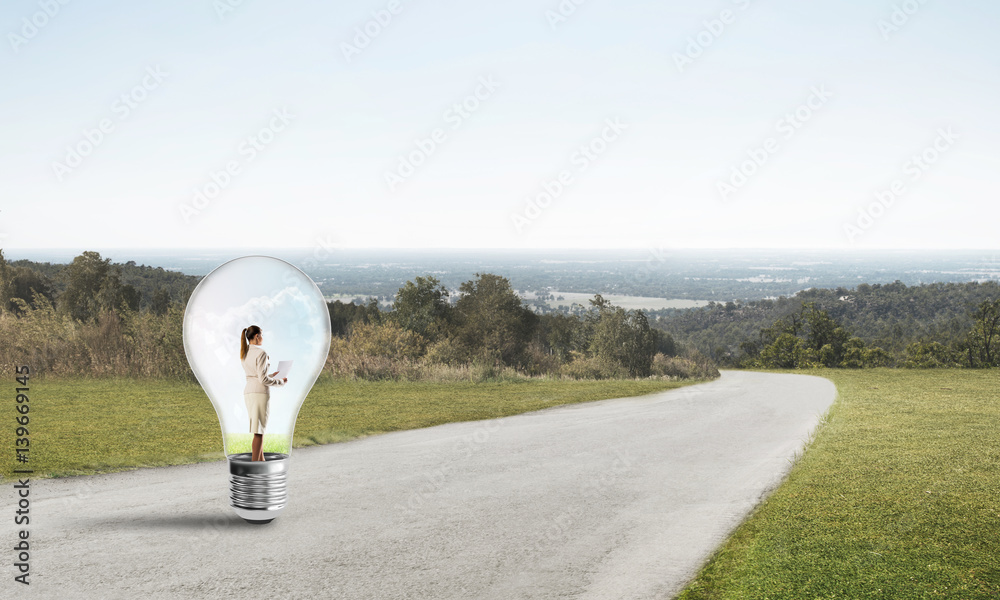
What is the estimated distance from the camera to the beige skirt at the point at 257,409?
13.9 ft

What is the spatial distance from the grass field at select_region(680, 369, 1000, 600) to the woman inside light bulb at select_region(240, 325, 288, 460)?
305cm

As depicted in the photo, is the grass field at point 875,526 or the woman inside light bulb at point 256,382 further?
the grass field at point 875,526

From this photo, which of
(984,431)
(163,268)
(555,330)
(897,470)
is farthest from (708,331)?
(897,470)

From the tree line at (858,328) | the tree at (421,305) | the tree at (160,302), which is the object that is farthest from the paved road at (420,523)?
the tree line at (858,328)

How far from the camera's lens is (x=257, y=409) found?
4.25 meters

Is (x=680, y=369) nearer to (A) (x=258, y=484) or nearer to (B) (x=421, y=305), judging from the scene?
(B) (x=421, y=305)

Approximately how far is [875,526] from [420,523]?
12.8ft

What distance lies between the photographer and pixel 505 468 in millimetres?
7691

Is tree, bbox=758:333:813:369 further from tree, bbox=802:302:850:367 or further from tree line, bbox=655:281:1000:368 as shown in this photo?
tree, bbox=802:302:850:367

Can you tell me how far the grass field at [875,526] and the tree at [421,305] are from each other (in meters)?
15.3

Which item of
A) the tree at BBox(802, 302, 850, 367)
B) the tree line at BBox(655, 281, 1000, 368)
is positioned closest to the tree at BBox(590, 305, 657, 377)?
the tree line at BBox(655, 281, 1000, 368)

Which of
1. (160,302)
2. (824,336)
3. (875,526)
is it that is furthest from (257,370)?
(824,336)

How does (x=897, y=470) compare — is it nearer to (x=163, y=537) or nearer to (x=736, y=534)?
(x=736, y=534)

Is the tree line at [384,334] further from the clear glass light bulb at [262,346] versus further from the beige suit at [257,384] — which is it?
the beige suit at [257,384]
